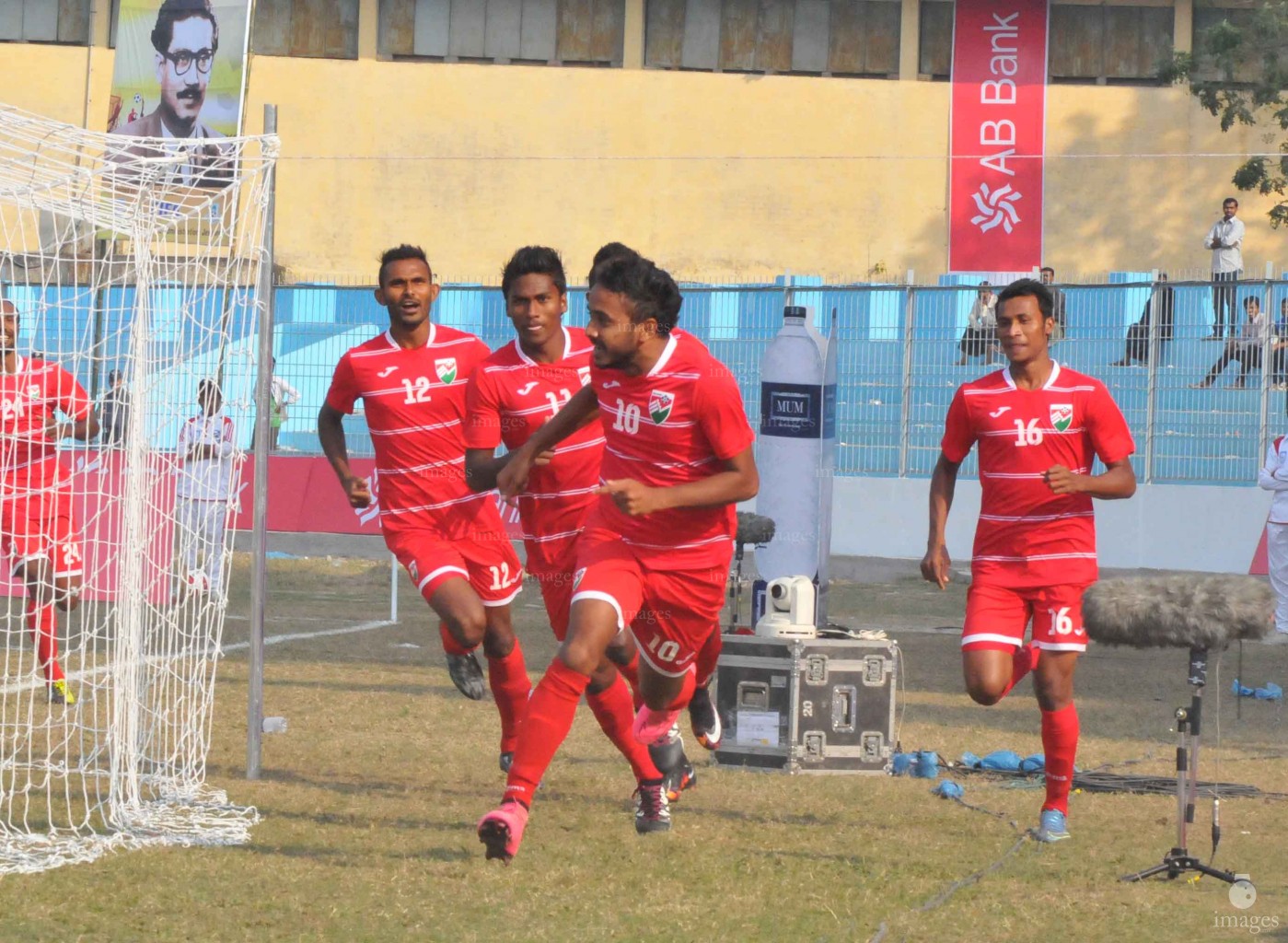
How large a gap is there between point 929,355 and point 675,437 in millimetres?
13647

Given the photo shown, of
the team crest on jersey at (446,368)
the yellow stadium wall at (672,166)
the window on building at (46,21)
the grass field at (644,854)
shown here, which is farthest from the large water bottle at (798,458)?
the window on building at (46,21)

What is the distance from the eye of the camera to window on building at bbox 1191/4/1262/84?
33.6 m

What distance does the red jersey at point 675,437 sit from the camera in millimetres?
6457

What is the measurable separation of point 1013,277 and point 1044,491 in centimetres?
2249

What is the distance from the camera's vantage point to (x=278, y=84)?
3612 cm

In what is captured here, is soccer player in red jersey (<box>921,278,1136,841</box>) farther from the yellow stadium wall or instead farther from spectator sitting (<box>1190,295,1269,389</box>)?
the yellow stadium wall

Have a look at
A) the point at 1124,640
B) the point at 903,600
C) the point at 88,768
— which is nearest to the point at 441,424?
the point at 88,768

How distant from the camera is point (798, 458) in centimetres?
1355

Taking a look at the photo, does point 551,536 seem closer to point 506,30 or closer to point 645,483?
point 645,483

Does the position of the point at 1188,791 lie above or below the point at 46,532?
below

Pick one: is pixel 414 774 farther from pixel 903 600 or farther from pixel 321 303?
pixel 321 303

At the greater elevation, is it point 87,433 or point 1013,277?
point 1013,277

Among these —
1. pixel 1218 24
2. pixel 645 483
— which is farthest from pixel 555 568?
pixel 1218 24

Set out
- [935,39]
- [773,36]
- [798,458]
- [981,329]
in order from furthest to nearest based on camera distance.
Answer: [773,36] → [935,39] → [981,329] → [798,458]
